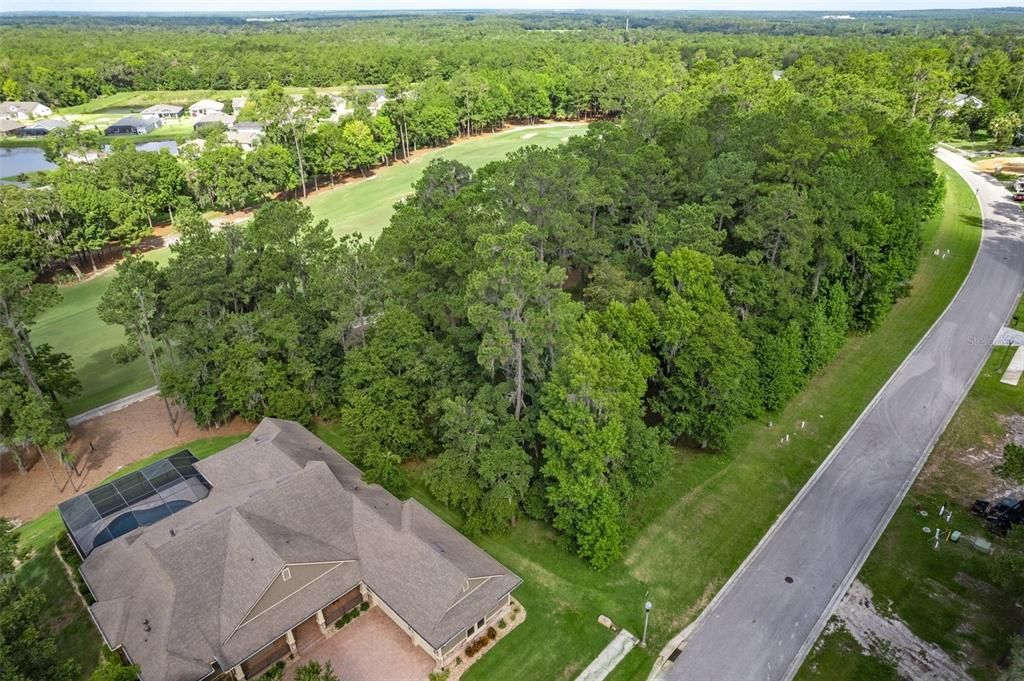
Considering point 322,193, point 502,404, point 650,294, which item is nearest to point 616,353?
point 502,404

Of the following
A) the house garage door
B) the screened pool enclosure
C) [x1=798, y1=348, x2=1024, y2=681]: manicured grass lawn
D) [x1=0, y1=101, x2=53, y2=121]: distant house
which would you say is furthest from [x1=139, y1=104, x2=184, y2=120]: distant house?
[x1=798, y1=348, x2=1024, y2=681]: manicured grass lawn

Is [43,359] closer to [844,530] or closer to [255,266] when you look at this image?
[255,266]

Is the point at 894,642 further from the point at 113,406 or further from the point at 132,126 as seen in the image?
the point at 132,126

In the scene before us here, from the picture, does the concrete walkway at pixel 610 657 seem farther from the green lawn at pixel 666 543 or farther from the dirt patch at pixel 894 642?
the dirt patch at pixel 894 642

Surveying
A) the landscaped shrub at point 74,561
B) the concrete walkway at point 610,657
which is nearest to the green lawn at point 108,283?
the landscaped shrub at point 74,561

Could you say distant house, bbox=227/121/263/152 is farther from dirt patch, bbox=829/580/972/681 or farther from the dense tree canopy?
dirt patch, bbox=829/580/972/681

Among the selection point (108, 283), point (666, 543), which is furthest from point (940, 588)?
point (108, 283)
